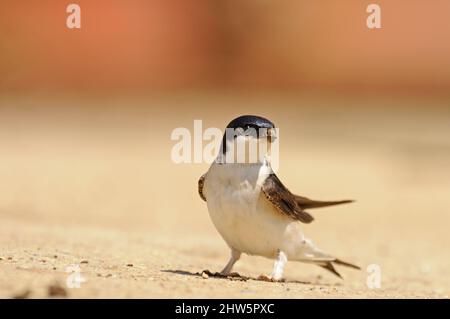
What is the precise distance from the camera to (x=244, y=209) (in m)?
6.44

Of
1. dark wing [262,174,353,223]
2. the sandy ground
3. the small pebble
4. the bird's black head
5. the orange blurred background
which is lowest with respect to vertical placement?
the sandy ground

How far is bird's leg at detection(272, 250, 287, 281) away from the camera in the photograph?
22.1 ft

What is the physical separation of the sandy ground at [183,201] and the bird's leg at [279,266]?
0.21 meters

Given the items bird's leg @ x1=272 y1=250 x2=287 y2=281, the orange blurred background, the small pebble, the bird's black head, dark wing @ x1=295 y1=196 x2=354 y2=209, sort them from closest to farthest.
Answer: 1. the small pebble
2. the bird's black head
3. bird's leg @ x1=272 y1=250 x2=287 y2=281
4. dark wing @ x1=295 y1=196 x2=354 y2=209
5. the orange blurred background

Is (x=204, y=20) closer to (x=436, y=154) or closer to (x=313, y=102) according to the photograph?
(x=313, y=102)

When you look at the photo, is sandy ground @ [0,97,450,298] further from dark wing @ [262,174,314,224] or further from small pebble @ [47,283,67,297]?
dark wing @ [262,174,314,224]

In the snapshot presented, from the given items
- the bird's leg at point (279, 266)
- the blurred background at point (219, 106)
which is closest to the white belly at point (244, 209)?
the bird's leg at point (279, 266)

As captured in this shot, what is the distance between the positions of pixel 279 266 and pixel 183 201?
25.5 feet

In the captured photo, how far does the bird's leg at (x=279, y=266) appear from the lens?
22.1 feet

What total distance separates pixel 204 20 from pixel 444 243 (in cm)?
2208

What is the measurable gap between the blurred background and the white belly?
4.52m

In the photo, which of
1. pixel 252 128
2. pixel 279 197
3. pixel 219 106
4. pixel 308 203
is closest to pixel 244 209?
pixel 279 197

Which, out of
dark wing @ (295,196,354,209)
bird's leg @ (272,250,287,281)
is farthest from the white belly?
dark wing @ (295,196,354,209)

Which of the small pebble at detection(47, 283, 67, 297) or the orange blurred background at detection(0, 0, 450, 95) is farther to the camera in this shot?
the orange blurred background at detection(0, 0, 450, 95)
